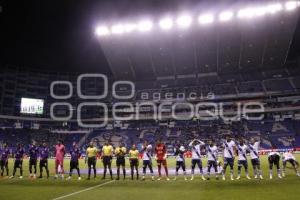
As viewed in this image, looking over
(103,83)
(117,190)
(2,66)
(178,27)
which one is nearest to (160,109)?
(103,83)

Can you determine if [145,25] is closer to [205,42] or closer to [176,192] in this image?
[205,42]

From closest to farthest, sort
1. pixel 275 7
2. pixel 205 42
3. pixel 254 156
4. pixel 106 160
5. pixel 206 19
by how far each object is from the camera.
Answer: pixel 254 156 → pixel 106 160 → pixel 275 7 → pixel 206 19 → pixel 205 42

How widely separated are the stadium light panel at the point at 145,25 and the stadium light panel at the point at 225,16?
11.2 meters

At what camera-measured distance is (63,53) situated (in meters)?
55.3

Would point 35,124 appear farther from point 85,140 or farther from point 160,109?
point 160,109

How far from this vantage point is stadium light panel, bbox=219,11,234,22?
45406 millimetres

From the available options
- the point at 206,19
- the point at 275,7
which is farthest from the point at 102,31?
the point at 275,7

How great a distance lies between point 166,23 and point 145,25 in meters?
3.76

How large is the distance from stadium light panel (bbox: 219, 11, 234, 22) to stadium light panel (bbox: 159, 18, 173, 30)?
7784 millimetres

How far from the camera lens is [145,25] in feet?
163

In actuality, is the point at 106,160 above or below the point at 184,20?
below

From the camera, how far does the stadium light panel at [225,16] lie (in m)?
45.4

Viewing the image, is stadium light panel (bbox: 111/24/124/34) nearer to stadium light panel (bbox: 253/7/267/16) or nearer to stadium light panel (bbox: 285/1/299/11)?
stadium light panel (bbox: 253/7/267/16)

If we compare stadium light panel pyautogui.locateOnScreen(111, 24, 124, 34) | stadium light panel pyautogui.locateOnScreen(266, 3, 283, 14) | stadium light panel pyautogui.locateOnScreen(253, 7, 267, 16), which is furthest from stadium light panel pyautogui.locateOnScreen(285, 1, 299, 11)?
stadium light panel pyautogui.locateOnScreen(111, 24, 124, 34)
